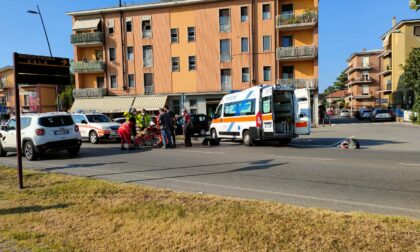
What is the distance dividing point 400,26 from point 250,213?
2292 inches

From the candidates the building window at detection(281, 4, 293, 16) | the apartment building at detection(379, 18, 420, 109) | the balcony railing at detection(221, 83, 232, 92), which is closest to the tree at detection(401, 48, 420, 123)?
the building window at detection(281, 4, 293, 16)

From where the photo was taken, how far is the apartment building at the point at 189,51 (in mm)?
37125

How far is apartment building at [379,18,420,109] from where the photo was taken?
51125 mm

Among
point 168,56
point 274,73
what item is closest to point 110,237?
point 274,73

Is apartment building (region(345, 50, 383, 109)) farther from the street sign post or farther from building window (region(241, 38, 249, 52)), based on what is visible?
the street sign post

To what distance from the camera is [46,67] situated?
27.3ft

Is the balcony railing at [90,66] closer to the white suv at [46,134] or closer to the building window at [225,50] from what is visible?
the building window at [225,50]

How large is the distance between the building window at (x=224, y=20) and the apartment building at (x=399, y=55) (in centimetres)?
2539

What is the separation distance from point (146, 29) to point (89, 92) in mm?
10533

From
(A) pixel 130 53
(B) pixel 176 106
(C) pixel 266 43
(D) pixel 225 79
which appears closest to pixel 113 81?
(A) pixel 130 53

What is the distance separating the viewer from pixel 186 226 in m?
4.68

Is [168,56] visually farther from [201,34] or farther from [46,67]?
[46,67]

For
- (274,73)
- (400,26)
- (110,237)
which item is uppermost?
(400,26)

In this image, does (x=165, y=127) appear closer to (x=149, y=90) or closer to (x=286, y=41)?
(x=286, y=41)
